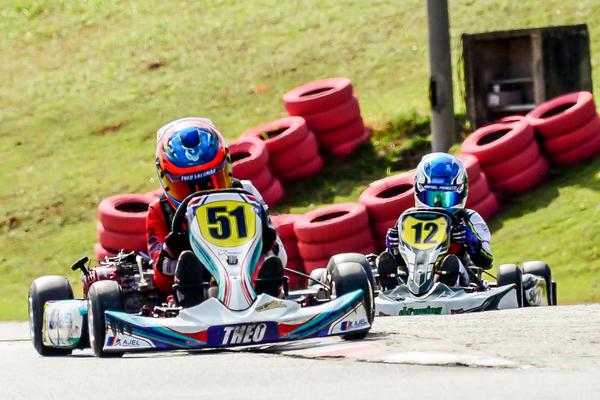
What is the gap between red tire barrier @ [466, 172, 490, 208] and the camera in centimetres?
1542

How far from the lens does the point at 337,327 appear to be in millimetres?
8320

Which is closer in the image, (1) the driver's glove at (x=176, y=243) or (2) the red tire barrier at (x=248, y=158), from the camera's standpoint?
(1) the driver's glove at (x=176, y=243)

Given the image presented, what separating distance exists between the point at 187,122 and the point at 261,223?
0.98 m

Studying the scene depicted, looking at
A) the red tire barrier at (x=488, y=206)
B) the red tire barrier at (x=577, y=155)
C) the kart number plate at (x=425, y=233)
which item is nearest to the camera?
the kart number plate at (x=425, y=233)

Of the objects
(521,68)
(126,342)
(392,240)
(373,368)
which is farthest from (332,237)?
(373,368)

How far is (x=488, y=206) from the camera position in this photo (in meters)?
15.7

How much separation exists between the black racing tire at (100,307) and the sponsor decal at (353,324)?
109cm

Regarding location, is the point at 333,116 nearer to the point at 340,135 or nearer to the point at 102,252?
the point at 340,135

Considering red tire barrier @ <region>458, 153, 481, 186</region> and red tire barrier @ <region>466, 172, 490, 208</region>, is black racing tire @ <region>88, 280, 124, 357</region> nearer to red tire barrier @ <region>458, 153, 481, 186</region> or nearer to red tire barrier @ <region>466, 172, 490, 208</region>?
red tire barrier @ <region>458, 153, 481, 186</region>

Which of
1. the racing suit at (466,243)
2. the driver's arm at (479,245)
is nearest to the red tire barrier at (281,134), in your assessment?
the racing suit at (466,243)

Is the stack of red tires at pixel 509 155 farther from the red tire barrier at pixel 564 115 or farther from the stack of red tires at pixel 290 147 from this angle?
the stack of red tires at pixel 290 147


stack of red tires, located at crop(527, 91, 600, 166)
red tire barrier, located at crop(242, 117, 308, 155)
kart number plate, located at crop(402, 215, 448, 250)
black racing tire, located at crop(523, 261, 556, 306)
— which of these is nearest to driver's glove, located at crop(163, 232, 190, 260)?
kart number plate, located at crop(402, 215, 448, 250)

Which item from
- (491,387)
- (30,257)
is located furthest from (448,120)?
(491,387)

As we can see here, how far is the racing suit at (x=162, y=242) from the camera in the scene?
908 cm
